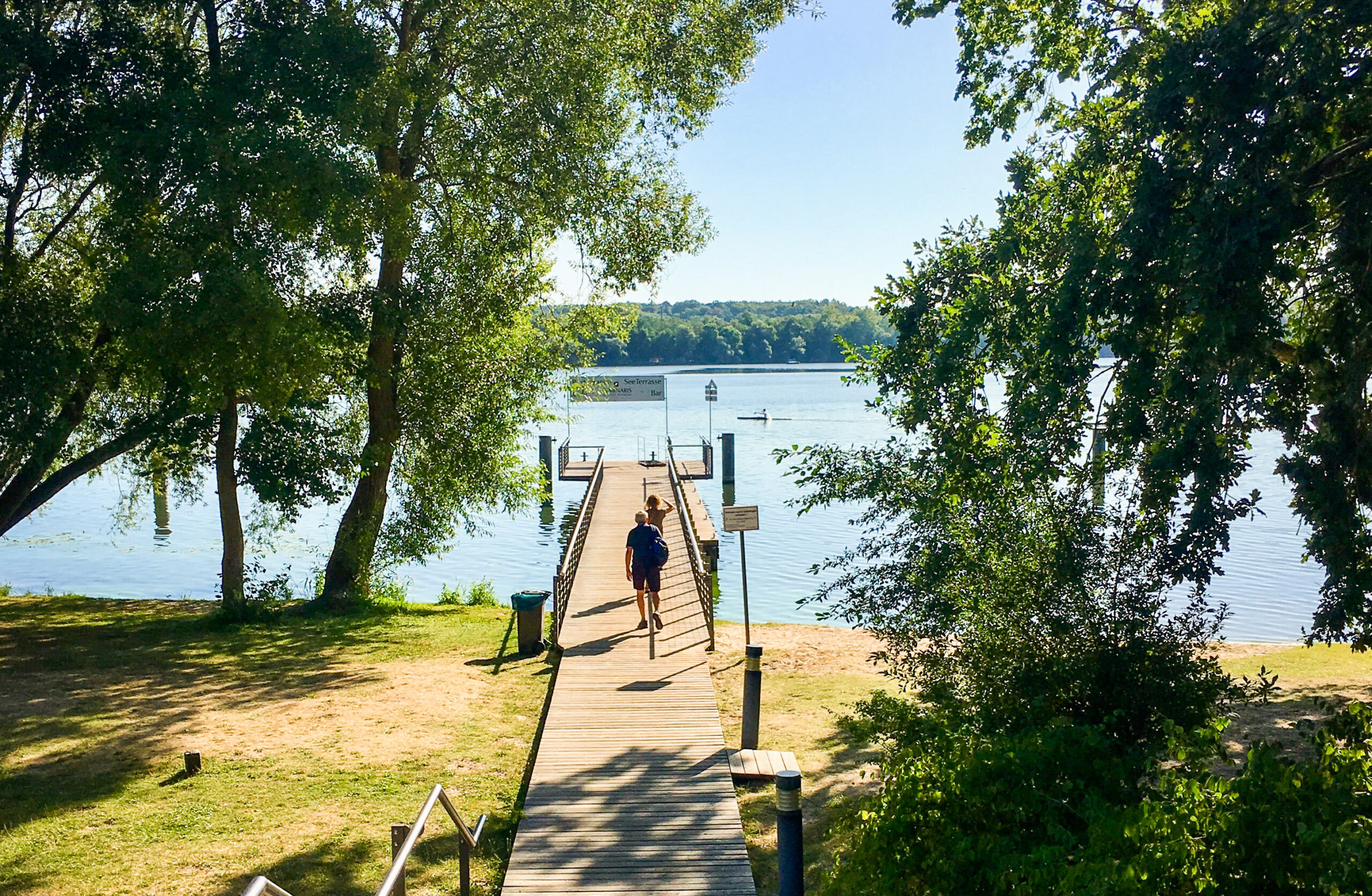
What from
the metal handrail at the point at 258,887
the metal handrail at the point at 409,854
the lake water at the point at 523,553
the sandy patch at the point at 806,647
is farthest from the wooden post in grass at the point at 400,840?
the lake water at the point at 523,553

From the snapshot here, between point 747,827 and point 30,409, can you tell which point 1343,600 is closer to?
point 747,827

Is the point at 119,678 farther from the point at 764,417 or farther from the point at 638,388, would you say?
the point at 764,417

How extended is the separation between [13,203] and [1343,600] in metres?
16.6

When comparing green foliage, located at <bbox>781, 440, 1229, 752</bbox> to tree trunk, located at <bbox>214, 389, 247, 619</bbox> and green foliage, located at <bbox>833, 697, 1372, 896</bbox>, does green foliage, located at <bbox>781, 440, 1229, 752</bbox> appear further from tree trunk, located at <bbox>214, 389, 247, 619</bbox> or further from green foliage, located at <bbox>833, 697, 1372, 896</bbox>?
tree trunk, located at <bbox>214, 389, 247, 619</bbox>

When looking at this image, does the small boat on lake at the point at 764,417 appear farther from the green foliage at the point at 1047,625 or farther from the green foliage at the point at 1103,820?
the green foliage at the point at 1103,820

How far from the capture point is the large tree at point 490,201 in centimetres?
1633

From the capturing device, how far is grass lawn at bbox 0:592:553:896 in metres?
7.88

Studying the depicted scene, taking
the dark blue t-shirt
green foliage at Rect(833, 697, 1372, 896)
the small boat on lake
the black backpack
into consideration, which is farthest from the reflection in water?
the small boat on lake

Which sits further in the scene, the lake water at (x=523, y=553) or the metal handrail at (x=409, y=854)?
the lake water at (x=523, y=553)

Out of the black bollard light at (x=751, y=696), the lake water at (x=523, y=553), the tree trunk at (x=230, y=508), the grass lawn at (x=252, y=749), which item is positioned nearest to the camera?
the grass lawn at (x=252, y=749)

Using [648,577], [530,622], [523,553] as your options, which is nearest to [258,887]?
[648,577]

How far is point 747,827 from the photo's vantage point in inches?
344

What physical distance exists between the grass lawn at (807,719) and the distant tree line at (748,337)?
3676 inches

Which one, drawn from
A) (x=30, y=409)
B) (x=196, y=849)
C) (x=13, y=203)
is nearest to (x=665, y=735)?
(x=196, y=849)
